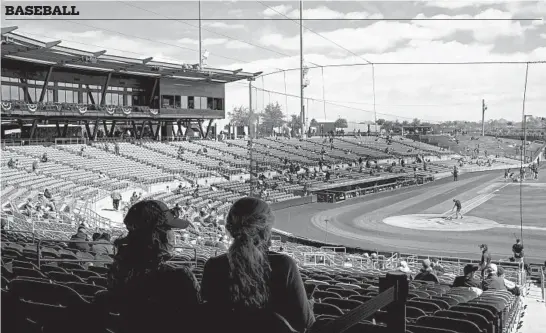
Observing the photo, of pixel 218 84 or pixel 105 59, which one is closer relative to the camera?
pixel 105 59

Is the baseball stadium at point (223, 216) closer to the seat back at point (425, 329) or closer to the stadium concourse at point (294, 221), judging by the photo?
the stadium concourse at point (294, 221)

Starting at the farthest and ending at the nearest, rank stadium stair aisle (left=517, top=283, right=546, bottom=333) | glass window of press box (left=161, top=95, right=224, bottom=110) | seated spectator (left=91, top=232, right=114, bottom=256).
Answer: glass window of press box (left=161, top=95, right=224, bottom=110) < seated spectator (left=91, top=232, right=114, bottom=256) < stadium stair aisle (left=517, top=283, right=546, bottom=333)

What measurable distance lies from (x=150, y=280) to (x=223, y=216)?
27.4m

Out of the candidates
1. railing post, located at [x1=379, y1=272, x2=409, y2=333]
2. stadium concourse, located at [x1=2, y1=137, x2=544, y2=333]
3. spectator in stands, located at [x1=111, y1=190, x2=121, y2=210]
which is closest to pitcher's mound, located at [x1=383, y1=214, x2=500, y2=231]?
stadium concourse, located at [x1=2, y1=137, x2=544, y2=333]

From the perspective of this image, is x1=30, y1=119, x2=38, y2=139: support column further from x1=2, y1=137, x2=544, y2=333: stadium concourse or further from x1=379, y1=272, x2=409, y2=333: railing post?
x1=379, y1=272, x2=409, y2=333: railing post

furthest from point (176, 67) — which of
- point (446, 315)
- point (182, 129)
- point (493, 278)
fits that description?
point (446, 315)

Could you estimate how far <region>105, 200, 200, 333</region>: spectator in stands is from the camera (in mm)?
2721

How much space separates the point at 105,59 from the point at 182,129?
20.9 meters

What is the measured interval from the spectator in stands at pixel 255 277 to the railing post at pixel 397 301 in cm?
52

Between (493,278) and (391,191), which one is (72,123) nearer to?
(391,191)

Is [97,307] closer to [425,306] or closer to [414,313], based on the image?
[414,313]

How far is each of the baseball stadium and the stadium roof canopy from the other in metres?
0.22

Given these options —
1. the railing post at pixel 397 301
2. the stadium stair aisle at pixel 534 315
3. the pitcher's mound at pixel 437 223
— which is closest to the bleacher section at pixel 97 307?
the railing post at pixel 397 301

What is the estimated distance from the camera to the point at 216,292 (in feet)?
9.23
